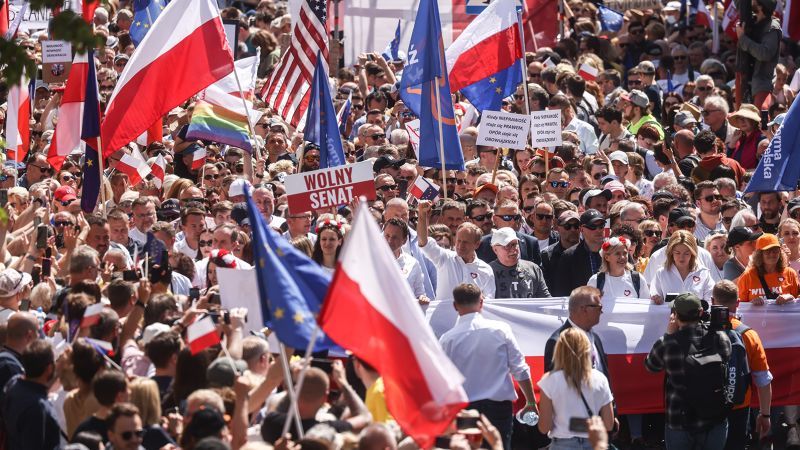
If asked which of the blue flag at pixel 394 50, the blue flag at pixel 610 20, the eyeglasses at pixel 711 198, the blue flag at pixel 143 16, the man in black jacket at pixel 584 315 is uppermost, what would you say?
the blue flag at pixel 610 20

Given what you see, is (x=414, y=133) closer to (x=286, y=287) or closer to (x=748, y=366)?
(x=748, y=366)

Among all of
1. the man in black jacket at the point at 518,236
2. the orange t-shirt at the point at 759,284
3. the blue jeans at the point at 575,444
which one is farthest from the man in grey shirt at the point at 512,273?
the blue jeans at the point at 575,444

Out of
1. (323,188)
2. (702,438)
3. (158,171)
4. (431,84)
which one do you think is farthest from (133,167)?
(702,438)

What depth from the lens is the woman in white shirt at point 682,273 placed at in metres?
12.4

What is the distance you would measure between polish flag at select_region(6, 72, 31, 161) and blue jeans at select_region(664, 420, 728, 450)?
7147 millimetres

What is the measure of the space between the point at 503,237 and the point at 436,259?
22.8 inches

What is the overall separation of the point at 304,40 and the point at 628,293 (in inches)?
234

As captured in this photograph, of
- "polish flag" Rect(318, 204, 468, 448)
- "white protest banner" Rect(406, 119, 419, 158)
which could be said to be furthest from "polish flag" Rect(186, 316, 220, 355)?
"white protest banner" Rect(406, 119, 419, 158)

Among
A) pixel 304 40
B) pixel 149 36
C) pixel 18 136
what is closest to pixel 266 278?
pixel 149 36

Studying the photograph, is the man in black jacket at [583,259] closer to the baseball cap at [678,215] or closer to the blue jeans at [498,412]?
the baseball cap at [678,215]

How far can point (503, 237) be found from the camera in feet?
41.9

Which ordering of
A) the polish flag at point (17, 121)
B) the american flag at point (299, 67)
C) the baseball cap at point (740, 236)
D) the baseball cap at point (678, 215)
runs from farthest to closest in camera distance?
the american flag at point (299, 67)
the polish flag at point (17, 121)
the baseball cap at point (678, 215)
the baseball cap at point (740, 236)

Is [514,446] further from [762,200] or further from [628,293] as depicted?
[762,200]

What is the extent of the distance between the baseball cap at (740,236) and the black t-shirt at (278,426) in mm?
5518
